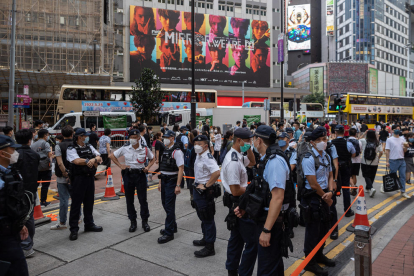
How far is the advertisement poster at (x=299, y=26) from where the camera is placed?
9762 cm

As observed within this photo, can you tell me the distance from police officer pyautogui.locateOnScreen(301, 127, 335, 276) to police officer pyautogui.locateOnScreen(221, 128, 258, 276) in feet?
3.24

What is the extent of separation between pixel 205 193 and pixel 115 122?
1884 centimetres

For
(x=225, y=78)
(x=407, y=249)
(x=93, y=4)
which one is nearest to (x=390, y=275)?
(x=407, y=249)

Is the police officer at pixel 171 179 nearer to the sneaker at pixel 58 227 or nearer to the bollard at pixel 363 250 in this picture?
the sneaker at pixel 58 227

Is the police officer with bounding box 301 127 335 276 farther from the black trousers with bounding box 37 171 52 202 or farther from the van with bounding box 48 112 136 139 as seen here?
the van with bounding box 48 112 136 139

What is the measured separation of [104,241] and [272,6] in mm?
62227

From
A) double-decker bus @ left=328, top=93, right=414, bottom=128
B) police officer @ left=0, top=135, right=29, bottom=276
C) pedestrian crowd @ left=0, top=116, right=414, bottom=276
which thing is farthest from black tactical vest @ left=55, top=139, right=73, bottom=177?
double-decker bus @ left=328, top=93, right=414, bottom=128

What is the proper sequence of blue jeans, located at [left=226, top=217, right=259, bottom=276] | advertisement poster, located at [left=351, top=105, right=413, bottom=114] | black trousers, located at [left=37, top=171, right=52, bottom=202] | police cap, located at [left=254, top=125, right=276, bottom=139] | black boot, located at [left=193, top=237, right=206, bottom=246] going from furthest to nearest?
advertisement poster, located at [left=351, top=105, right=413, bottom=114] < black trousers, located at [left=37, top=171, right=52, bottom=202] < black boot, located at [left=193, top=237, right=206, bottom=246] < blue jeans, located at [left=226, top=217, right=259, bottom=276] < police cap, located at [left=254, top=125, right=276, bottom=139]

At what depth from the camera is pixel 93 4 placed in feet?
108

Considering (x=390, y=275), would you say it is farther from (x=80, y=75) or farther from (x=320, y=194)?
(x=80, y=75)

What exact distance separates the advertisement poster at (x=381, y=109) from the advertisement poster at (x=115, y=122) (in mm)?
24054

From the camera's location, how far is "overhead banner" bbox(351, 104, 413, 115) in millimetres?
33188

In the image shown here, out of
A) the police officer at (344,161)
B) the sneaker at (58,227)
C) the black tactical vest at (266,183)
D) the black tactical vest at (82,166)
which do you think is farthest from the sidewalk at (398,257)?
the sneaker at (58,227)

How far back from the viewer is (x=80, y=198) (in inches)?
221
